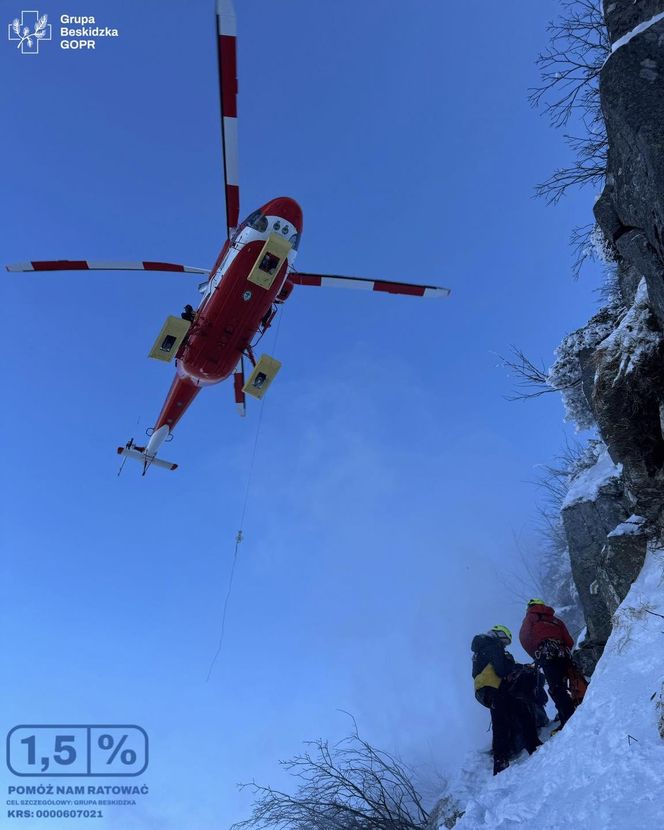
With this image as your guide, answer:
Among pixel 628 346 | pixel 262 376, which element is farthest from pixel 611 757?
pixel 262 376

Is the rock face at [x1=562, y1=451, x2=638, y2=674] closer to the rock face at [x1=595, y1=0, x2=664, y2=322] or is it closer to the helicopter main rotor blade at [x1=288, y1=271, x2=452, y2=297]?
the rock face at [x1=595, y1=0, x2=664, y2=322]

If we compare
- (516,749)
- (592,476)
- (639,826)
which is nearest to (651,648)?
(639,826)

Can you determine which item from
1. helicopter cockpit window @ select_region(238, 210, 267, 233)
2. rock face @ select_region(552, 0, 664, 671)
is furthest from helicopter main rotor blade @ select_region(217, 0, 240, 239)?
rock face @ select_region(552, 0, 664, 671)

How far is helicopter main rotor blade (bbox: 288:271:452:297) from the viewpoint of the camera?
13578 mm

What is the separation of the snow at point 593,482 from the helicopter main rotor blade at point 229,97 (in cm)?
912

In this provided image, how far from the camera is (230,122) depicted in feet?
34.6

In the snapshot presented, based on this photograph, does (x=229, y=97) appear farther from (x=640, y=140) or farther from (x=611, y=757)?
(x=611, y=757)

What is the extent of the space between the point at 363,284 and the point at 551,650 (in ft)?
29.8

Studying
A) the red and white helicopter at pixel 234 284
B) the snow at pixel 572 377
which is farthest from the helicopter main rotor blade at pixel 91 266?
the snow at pixel 572 377

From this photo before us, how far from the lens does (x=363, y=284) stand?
1368 centimetres

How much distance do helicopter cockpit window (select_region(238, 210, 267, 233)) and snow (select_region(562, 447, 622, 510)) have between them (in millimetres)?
8117

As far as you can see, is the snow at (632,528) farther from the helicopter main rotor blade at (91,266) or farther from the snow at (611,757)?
the helicopter main rotor blade at (91,266)

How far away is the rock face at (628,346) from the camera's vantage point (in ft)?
18.3

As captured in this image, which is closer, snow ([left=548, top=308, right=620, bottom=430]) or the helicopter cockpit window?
snow ([left=548, top=308, right=620, bottom=430])
